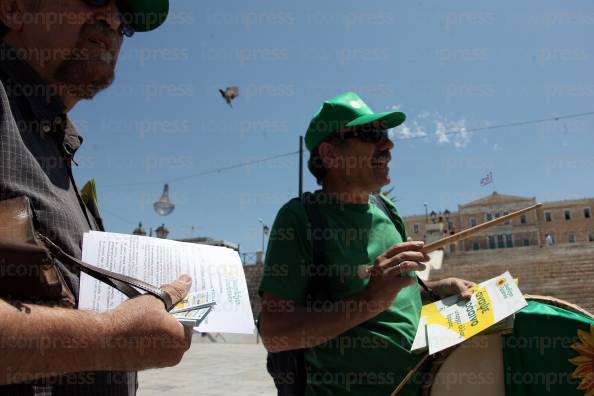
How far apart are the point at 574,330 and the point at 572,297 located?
16.6 metres

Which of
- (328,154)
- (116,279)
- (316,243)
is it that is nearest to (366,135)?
(328,154)

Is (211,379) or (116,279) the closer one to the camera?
(116,279)

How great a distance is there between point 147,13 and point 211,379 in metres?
7.26

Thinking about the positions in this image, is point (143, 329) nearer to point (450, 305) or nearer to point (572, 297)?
point (450, 305)

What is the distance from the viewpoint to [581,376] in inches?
61.6

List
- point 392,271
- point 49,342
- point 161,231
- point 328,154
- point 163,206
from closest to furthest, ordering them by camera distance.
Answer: point 49,342 < point 392,271 < point 328,154 < point 163,206 < point 161,231

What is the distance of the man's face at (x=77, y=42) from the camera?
1390 mm

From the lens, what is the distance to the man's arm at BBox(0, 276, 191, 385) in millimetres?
833

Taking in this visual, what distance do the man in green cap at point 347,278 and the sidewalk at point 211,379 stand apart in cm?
511

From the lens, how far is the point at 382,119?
2195 millimetres

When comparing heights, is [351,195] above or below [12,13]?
below

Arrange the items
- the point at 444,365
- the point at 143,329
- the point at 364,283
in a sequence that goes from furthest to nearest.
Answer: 1. the point at 364,283
2. the point at 444,365
3. the point at 143,329

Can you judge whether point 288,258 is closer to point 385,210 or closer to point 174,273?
point 174,273

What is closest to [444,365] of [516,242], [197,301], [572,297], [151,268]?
[197,301]
